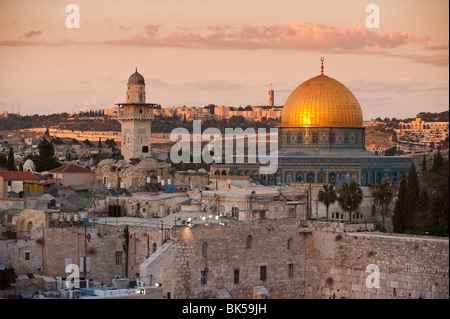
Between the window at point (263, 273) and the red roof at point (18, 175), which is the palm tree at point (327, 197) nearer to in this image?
the window at point (263, 273)

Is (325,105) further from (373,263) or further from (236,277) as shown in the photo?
(236,277)

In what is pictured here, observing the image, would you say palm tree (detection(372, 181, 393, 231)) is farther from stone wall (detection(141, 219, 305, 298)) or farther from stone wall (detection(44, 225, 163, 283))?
stone wall (detection(44, 225, 163, 283))

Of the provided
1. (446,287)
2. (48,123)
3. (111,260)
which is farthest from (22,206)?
(48,123)

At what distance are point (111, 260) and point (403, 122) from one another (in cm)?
5318

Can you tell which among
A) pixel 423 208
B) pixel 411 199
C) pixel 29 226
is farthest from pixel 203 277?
pixel 411 199

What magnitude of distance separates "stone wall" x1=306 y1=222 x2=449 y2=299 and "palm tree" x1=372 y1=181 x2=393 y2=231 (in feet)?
28.0

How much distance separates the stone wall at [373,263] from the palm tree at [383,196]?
8.52 meters

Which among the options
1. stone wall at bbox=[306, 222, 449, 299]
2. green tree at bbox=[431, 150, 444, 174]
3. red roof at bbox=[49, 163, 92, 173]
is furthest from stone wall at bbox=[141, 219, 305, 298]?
green tree at bbox=[431, 150, 444, 174]

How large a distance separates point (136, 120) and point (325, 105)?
9860 mm

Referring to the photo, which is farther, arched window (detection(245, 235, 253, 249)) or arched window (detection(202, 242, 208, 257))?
arched window (detection(245, 235, 253, 249))

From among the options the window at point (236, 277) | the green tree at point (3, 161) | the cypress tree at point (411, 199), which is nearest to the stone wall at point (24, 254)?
the window at point (236, 277)

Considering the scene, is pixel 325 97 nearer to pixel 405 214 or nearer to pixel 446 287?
pixel 405 214

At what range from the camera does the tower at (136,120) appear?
61.4 metres

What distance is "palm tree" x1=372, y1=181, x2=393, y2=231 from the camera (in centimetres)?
5156
